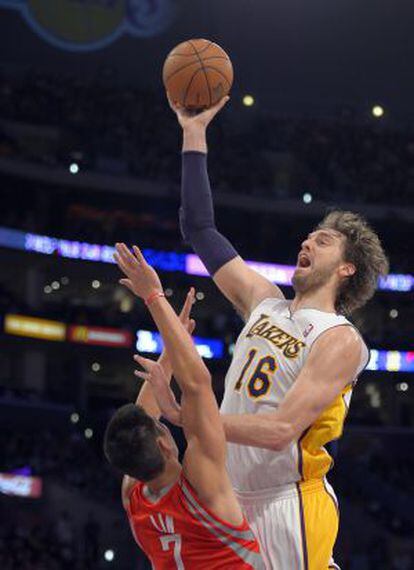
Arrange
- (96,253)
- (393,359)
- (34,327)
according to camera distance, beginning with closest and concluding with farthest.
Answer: (34,327), (96,253), (393,359)

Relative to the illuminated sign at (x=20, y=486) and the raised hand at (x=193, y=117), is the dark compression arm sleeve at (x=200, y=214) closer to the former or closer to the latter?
the raised hand at (x=193, y=117)

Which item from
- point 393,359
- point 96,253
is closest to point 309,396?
point 96,253

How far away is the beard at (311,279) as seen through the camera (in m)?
5.53

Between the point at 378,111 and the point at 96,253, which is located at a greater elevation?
the point at 378,111


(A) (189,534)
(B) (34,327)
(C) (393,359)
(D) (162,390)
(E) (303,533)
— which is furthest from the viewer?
(C) (393,359)

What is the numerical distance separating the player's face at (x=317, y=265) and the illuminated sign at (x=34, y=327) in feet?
85.9

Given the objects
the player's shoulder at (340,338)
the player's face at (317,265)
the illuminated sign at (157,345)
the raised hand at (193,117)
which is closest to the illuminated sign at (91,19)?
the illuminated sign at (157,345)

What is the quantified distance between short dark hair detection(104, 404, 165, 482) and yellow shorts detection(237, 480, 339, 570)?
2.89ft

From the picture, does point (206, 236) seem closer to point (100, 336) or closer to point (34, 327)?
point (34, 327)

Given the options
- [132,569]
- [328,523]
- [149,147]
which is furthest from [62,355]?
[328,523]

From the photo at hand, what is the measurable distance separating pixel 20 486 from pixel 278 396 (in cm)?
2139

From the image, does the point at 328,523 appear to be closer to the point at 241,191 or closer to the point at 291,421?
the point at 291,421

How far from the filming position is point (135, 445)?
4.43m

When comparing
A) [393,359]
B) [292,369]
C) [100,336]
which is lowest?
[292,369]
